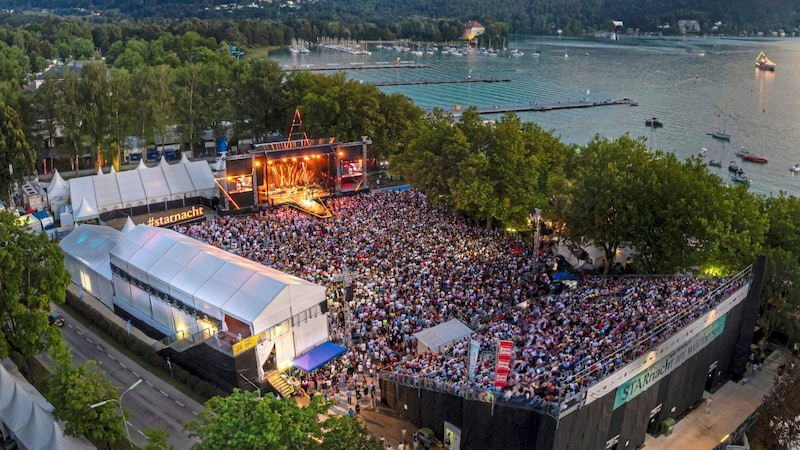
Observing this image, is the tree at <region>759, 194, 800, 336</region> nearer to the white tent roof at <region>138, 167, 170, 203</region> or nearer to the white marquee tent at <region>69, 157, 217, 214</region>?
the white marquee tent at <region>69, 157, 217, 214</region>

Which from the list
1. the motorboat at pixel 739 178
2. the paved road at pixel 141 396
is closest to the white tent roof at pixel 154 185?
the paved road at pixel 141 396

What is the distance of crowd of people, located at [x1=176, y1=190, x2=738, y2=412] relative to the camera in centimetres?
1920

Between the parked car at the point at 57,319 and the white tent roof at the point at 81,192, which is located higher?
the white tent roof at the point at 81,192

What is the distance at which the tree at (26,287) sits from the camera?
21.6m

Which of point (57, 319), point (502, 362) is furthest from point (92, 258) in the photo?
point (502, 362)

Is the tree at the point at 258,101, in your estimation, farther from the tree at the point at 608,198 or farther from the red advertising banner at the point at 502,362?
the red advertising banner at the point at 502,362

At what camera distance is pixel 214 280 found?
24469mm

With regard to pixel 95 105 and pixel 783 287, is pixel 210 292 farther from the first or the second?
pixel 95 105

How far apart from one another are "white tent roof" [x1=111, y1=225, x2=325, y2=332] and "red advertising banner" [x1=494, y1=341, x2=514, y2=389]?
29.2 ft

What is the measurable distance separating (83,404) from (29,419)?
2976 millimetres

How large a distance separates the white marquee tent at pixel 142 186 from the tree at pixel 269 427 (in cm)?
2713

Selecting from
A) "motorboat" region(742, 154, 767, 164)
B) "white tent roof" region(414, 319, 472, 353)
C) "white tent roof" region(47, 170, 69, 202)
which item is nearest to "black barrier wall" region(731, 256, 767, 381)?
"white tent roof" region(414, 319, 472, 353)

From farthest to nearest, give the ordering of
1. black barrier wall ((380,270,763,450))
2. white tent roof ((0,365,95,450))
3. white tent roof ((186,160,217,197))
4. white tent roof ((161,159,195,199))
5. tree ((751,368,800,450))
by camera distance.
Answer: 1. white tent roof ((186,160,217,197))
2. white tent roof ((161,159,195,199))
3. tree ((751,368,800,450))
4. white tent roof ((0,365,95,450))
5. black barrier wall ((380,270,763,450))

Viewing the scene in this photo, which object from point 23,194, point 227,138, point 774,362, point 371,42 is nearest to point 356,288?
point 774,362
